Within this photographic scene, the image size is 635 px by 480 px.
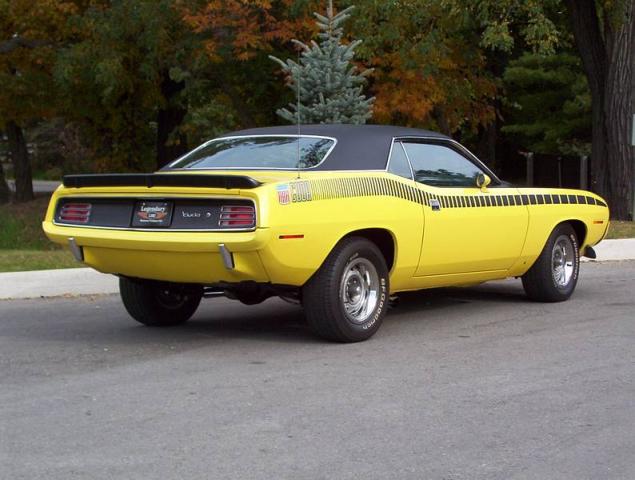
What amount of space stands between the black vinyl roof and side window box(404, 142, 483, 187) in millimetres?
147

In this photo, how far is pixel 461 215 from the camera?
9.17 meters

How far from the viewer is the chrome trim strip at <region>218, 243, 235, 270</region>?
297 inches

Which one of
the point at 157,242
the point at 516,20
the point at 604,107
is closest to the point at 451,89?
the point at 516,20

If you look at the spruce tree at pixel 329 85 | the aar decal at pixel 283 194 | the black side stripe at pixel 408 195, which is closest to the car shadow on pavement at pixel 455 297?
the black side stripe at pixel 408 195

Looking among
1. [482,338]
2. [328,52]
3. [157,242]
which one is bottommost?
[482,338]

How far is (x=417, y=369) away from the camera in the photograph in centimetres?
737

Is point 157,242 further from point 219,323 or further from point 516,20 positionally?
point 516,20

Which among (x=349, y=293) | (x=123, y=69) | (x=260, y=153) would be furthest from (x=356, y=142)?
(x=123, y=69)

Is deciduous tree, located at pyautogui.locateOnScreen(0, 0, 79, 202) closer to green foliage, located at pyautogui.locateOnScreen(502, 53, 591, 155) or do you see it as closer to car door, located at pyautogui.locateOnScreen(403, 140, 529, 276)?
green foliage, located at pyautogui.locateOnScreen(502, 53, 591, 155)

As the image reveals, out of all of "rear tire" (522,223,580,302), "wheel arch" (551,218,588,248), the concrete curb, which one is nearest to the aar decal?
"rear tire" (522,223,580,302)

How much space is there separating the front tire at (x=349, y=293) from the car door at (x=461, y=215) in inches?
24.1

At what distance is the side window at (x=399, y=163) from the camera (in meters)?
8.84

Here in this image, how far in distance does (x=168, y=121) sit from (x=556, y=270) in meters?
23.4

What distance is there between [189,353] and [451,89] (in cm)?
1785
